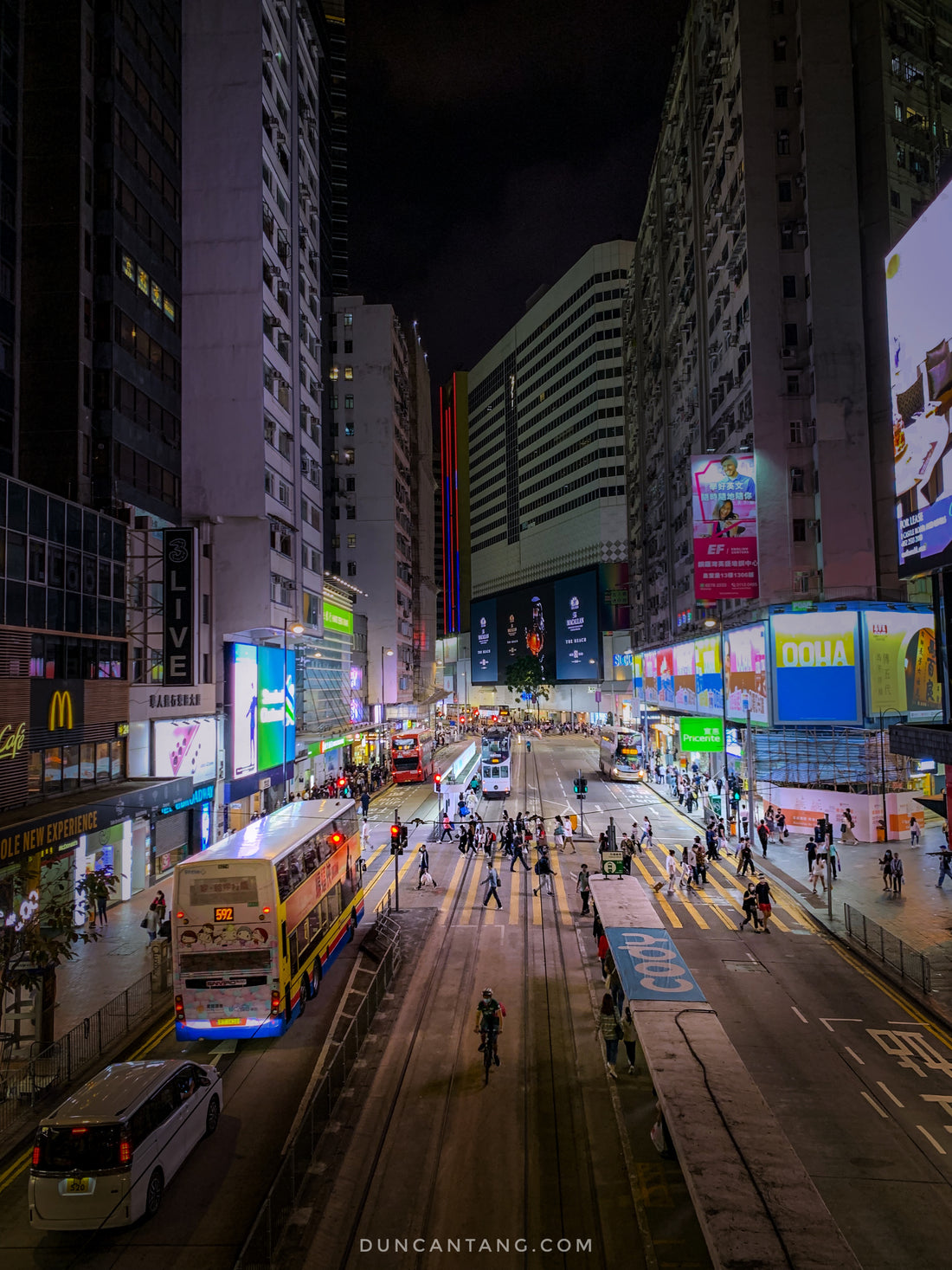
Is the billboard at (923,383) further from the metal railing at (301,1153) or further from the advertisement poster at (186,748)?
the advertisement poster at (186,748)

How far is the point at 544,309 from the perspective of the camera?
135m

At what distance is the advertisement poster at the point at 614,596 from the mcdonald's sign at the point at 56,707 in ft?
313

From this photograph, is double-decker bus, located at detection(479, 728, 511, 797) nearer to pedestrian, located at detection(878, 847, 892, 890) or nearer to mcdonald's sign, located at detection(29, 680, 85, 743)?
pedestrian, located at detection(878, 847, 892, 890)

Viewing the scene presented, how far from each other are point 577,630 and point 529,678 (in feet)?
43.1

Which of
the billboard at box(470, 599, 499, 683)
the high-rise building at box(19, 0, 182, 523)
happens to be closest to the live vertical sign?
the high-rise building at box(19, 0, 182, 523)

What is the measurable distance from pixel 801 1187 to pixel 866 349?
138ft

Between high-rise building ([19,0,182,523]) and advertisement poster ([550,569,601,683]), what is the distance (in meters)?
87.5

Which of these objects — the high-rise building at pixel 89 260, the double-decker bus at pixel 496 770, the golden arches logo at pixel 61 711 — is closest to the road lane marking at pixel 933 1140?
the golden arches logo at pixel 61 711

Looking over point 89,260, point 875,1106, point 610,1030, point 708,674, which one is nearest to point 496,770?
point 708,674

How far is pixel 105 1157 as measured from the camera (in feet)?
31.1

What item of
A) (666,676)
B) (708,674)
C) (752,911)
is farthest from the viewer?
(666,676)

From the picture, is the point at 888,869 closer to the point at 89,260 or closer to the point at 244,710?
the point at 244,710

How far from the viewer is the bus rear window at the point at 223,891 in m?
14.8

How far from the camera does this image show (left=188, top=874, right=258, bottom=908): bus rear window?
581 inches
